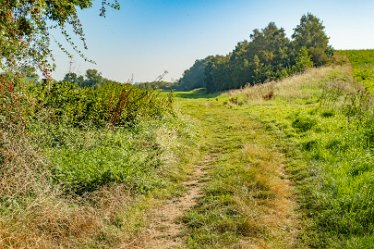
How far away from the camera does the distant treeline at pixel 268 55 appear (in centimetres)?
5004

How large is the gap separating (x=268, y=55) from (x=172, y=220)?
56398 mm

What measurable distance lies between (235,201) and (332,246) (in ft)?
5.72

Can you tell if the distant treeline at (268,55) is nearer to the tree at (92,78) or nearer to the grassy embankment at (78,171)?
the tree at (92,78)

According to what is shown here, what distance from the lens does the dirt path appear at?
A: 192 inches

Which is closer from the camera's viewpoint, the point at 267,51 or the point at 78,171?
the point at 78,171

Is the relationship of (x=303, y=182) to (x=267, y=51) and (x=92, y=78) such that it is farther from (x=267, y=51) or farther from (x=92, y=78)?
(x=267, y=51)

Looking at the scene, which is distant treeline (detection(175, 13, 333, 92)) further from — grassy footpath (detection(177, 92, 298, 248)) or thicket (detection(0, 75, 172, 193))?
grassy footpath (detection(177, 92, 298, 248))

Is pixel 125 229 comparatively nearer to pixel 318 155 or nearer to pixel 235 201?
pixel 235 201

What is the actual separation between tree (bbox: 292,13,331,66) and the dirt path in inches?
1847

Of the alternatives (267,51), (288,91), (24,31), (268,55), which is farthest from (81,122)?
(267,51)

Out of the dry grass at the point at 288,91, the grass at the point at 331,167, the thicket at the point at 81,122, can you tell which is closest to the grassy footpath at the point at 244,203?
the grass at the point at 331,167

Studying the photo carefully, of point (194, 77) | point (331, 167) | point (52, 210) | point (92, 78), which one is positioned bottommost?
point (331, 167)

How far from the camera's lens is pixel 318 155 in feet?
27.0

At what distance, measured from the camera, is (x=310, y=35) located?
176 feet
